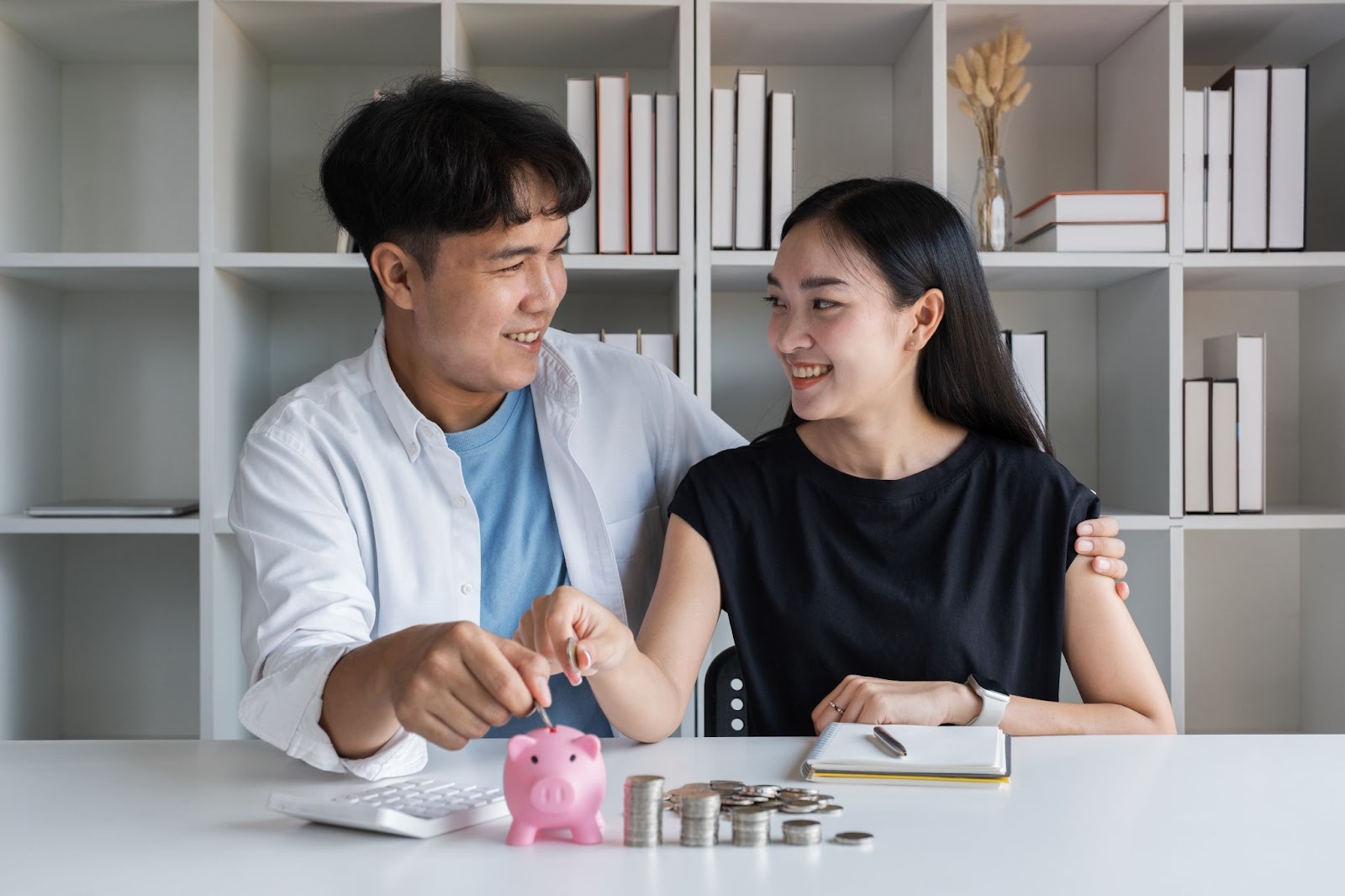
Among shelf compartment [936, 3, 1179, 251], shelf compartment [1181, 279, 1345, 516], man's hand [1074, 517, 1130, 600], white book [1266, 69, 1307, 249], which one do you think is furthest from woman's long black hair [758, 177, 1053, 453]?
shelf compartment [1181, 279, 1345, 516]

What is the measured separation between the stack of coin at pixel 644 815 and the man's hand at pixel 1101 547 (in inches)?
30.4

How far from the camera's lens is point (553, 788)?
82 cm

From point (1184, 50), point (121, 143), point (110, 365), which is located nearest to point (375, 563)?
point (110, 365)

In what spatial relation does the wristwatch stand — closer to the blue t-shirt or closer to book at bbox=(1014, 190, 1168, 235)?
the blue t-shirt

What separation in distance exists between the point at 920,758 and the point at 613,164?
4.49ft

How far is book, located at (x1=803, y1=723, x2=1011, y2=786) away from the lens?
0.97 metres

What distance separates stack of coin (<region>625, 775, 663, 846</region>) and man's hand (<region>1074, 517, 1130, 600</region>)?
30.4 inches

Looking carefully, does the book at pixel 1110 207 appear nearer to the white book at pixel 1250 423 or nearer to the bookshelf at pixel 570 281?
the bookshelf at pixel 570 281

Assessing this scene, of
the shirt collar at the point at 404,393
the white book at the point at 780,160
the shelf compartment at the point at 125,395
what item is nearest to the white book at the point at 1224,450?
the white book at the point at 780,160

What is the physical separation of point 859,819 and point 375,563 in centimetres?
77

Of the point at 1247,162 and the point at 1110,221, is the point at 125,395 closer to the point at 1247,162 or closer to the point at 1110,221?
the point at 1110,221

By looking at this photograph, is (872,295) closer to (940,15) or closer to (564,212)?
(564,212)

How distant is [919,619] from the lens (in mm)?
1409

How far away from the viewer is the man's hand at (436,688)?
90 centimetres
